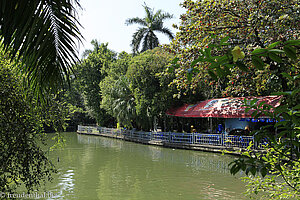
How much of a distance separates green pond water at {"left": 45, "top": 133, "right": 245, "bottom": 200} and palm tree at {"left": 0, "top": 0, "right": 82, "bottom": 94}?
7.02 metres

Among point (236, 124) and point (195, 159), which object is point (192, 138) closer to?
point (236, 124)

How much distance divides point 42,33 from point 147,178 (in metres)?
9.89

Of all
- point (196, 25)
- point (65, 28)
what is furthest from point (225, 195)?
point (65, 28)

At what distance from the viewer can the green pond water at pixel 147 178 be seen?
921 cm

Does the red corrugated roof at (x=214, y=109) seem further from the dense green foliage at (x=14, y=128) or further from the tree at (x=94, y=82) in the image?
the tree at (x=94, y=82)

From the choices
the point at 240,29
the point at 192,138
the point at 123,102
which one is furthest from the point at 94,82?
the point at 240,29

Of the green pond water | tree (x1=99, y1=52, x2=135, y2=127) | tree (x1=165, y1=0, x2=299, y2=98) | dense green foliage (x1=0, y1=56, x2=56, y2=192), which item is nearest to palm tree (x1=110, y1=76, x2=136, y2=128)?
tree (x1=99, y1=52, x2=135, y2=127)

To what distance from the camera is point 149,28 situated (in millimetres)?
29516

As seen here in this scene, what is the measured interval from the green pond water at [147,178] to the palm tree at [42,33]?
23.0 feet

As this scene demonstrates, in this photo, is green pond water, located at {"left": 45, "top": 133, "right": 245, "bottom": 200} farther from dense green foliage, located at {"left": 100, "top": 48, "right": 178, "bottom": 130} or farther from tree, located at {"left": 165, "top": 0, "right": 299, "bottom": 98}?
dense green foliage, located at {"left": 100, "top": 48, "right": 178, "bottom": 130}

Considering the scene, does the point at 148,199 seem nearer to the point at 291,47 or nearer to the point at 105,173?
the point at 105,173

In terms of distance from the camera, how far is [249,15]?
9.85 meters

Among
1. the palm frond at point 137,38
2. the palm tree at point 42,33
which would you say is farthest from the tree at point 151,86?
the palm tree at point 42,33

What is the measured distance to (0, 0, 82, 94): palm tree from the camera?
2492 millimetres
